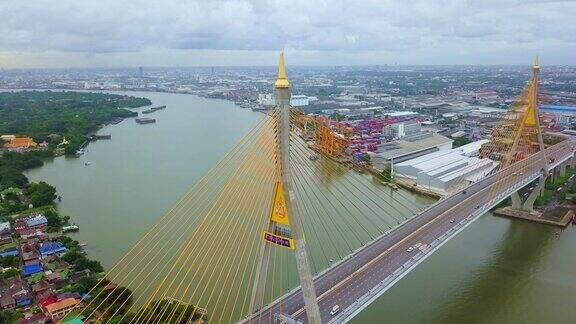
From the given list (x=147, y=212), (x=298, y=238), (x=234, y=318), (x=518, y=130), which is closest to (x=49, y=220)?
(x=147, y=212)

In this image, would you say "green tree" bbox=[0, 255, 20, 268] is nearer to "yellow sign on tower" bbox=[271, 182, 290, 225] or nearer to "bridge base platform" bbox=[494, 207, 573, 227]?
"yellow sign on tower" bbox=[271, 182, 290, 225]

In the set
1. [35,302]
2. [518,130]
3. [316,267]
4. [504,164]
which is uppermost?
[518,130]

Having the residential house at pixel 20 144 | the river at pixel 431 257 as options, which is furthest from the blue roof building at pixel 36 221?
the residential house at pixel 20 144

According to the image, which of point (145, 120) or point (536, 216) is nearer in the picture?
point (536, 216)

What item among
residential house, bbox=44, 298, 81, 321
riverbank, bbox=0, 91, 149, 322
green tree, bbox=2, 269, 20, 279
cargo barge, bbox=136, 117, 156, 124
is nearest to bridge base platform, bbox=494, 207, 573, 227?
riverbank, bbox=0, 91, 149, 322

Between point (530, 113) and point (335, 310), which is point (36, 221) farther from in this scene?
point (530, 113)

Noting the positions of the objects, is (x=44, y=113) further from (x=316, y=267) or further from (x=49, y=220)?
(x=316, y=267)

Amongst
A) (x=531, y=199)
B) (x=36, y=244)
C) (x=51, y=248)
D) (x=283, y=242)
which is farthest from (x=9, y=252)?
(x=531, y=199)
